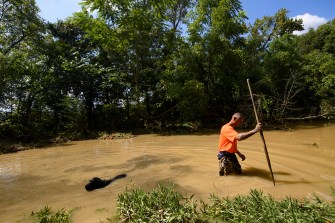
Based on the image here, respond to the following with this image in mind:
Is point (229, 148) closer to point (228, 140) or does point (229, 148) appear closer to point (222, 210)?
point (228, 140)

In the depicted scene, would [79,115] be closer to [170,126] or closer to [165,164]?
[170,126]

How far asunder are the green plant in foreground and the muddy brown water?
0.45ft

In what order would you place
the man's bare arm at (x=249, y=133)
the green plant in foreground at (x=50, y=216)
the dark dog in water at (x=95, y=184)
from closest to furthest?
the green plant in foreground at (x=50, y=216)
the man's bare arm at (x=249, y=133)
the dark dog in water at (x=95, y=184)

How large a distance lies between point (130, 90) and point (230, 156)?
1198 centimetres

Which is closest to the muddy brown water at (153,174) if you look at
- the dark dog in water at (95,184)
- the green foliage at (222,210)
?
the dark dog in water at (95,184)

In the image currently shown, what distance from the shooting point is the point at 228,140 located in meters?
5.82

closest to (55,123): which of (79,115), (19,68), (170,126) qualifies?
(79,115)

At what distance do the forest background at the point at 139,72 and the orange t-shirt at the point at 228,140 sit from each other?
8.47 m

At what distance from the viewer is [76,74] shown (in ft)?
53.1

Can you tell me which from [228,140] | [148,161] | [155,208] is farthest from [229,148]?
[148,161]

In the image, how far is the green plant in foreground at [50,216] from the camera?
13.5ft

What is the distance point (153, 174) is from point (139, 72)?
433 inches

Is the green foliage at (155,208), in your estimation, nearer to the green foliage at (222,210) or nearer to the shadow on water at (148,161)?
the green foliage at (222,210)

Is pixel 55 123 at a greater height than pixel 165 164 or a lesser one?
greater
